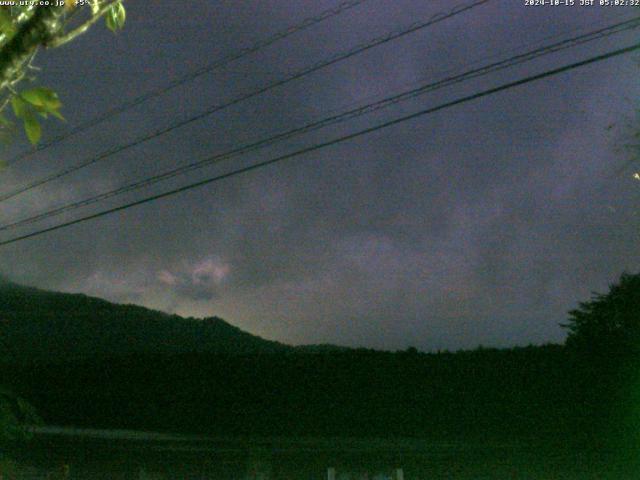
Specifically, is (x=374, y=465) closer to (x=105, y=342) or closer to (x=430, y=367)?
(x=430, y=367)

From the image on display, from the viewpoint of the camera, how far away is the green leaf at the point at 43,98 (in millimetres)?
2166

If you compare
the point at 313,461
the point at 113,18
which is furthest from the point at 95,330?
the point at 113,18

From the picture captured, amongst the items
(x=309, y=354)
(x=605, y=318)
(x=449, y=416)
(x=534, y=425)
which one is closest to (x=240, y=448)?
(x=309, y=354)

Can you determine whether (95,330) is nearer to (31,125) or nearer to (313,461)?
(313,461)

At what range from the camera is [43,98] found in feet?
7.12

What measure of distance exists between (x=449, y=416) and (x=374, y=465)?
340cm

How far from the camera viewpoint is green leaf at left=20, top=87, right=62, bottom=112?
2166 mm

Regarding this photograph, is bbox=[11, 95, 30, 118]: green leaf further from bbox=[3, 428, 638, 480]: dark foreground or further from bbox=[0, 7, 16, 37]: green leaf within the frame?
bbox=[3, 428, 638, 480]: dark foreground

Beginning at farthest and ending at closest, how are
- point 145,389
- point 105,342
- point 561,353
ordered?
point 105,342, point 145,389, point 561,353

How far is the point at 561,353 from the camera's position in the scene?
15227 millimetres

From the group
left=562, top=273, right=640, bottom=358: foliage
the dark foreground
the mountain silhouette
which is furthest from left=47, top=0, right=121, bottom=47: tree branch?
the mountain silhouette

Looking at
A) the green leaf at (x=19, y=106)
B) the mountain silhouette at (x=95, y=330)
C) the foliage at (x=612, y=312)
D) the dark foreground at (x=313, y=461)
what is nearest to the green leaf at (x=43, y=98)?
the green leaf at (x=19, y=106)

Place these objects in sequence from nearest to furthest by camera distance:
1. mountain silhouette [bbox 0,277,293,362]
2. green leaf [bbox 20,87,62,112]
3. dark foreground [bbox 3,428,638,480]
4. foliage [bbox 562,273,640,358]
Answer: green leaf [bbox 20,87,62,112] → dark foreground [bbox 3,428,638,480] → foliage [bbox 562,273,640,358] → mountain silhouette [bbox 0,277,293,362]

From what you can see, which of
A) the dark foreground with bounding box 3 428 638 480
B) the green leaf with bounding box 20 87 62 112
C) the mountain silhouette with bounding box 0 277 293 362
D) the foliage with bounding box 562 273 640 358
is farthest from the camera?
the mountain silhouette with bounding box 0 277 293 362
